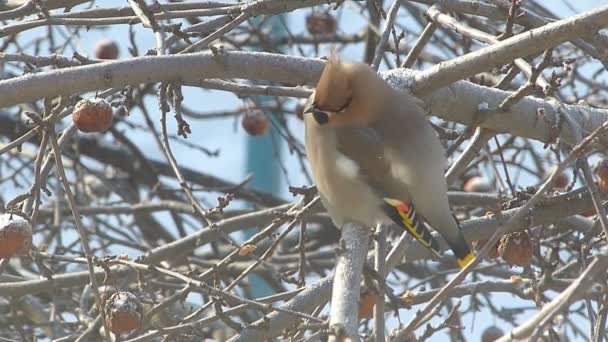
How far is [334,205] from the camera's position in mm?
2824

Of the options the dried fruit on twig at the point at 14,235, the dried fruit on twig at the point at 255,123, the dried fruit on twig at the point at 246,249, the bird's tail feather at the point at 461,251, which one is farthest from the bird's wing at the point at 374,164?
the dried fruit on twig at the point at 255,123

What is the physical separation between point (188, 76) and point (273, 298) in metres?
0.55

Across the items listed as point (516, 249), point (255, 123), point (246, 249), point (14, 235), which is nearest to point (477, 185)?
point (255, 123)

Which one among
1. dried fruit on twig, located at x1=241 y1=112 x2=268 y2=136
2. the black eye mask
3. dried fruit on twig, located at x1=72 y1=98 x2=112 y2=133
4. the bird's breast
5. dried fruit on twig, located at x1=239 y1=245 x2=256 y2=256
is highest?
dried fruit on twig, located at x1=241 y1=112 x2=268 y2=136

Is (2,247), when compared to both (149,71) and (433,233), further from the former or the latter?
(433,233)

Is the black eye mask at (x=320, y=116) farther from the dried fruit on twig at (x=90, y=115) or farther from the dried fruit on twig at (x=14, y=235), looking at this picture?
the dried fruit on twig at (x=14, y=235)

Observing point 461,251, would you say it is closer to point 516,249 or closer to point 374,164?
point 516,249

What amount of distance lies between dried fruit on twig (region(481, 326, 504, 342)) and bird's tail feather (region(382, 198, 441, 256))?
0.85 m

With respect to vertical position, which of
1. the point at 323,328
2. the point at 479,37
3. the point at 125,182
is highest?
the point at 125,182

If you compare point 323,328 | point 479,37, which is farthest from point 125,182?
point 323,328

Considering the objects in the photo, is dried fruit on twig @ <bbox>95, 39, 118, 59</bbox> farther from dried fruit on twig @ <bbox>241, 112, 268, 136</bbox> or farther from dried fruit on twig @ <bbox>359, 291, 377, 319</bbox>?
dried fruit on twig @ <bbox>359, 291, 377, 319</bbox>

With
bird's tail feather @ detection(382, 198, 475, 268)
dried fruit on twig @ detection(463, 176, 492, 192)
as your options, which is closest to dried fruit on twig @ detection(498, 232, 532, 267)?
bird's tail feather @ detection(382, 198, 475, 268)

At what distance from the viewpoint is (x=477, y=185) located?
435 cm

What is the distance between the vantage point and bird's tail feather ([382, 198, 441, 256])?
266 centimetres
